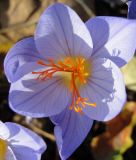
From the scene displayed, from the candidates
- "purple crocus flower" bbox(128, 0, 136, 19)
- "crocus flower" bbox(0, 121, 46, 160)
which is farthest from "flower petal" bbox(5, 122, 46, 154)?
"purple crocus flower" bbox(128, 0, 136, 19)

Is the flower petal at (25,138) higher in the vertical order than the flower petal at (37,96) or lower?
lower

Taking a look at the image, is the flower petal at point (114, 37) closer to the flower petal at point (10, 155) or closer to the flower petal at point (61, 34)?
the flower petal at point (61, 34)

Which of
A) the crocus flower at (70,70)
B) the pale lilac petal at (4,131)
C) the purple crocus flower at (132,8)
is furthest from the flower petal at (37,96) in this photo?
the purple crocus flower at (132,8)

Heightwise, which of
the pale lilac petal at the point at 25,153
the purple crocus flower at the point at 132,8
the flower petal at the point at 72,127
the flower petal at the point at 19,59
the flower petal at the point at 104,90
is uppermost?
the purple crocus flower at the point at 132,8

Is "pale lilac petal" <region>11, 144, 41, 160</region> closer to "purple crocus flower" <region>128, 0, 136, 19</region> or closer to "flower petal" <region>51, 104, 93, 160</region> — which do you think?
"flower petal" <region>51, 104, 93, 160</region>

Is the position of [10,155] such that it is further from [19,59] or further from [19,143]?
[19,59]

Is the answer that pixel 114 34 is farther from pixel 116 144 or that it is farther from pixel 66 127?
pixel 116 144

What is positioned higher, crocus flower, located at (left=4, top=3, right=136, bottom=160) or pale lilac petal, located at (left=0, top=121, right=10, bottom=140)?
crocus flower, located at (left=4, top=3, right=136, bottom=160)
